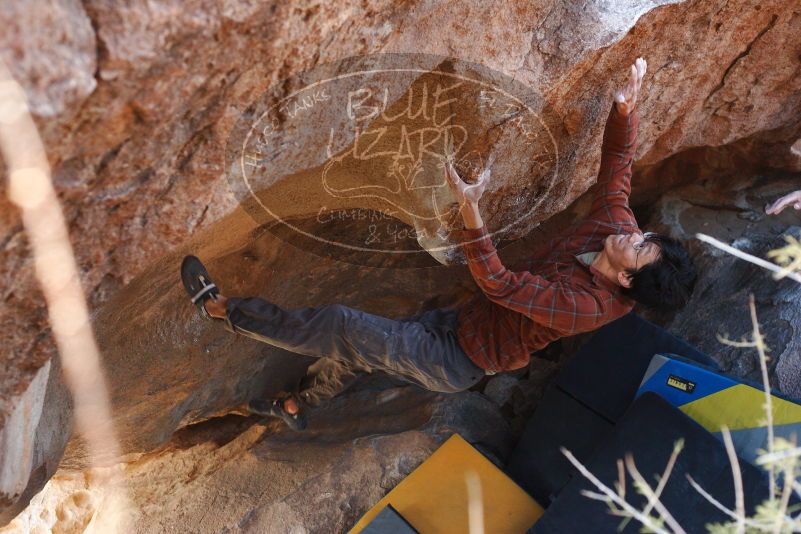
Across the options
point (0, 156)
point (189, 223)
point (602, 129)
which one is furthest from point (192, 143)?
point (602, 129)

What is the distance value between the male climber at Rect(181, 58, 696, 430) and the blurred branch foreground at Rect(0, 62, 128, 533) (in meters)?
0.48

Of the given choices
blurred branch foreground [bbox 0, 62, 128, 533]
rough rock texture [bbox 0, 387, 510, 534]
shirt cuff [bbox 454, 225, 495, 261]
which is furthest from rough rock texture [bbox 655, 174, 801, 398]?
blurred branch foreground [bbox 0, 62, 128, 533]

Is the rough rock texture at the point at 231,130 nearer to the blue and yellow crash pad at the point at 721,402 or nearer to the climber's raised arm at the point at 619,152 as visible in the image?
the climber's raised arm at the point at 619,152

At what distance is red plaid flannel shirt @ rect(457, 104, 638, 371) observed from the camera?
2083mm

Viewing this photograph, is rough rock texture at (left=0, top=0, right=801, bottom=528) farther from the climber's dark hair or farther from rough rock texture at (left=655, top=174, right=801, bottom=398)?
the climber's dark hair

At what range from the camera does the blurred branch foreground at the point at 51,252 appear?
1.35 metres

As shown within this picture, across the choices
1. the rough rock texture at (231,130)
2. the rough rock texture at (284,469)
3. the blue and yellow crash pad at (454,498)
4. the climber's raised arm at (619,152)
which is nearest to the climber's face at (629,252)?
the climber's raised arm at (619,152)

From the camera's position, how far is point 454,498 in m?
2.90

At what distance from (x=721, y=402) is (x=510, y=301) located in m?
1.19

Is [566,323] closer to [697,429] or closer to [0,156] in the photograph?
[697,429]

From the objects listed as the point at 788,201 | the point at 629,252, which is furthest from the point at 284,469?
the point at 788,201

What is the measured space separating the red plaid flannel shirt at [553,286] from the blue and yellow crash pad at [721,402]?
75 centimetres

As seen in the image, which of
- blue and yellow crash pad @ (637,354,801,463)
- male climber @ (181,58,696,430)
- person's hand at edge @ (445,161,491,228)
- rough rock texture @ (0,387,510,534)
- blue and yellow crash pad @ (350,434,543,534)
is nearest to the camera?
person's hand at edge @ (445,161,491,228)

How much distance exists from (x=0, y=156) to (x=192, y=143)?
0.45m
